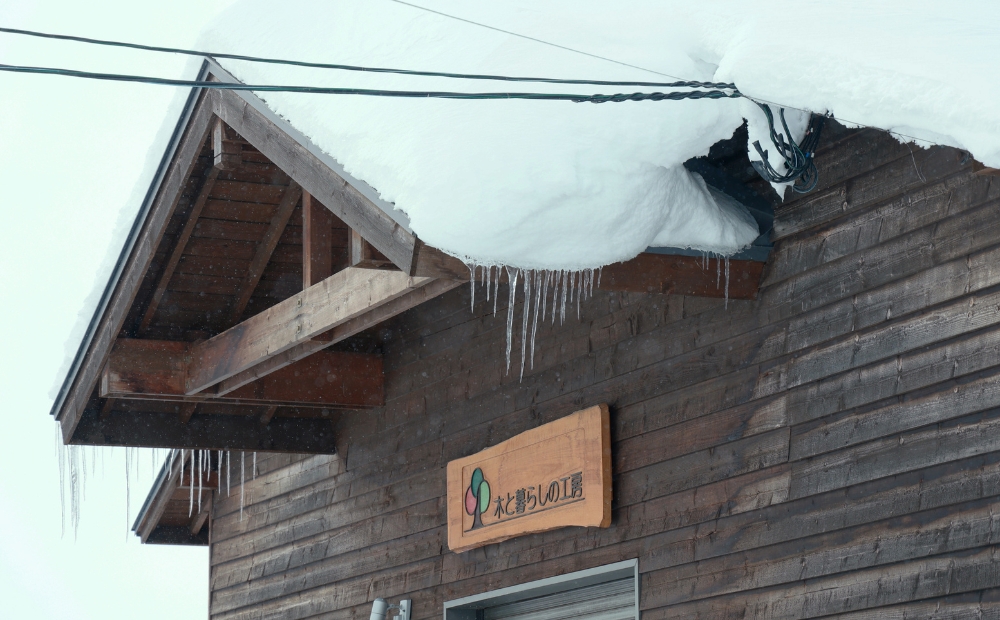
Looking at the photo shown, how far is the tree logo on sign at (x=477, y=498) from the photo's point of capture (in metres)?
6.07

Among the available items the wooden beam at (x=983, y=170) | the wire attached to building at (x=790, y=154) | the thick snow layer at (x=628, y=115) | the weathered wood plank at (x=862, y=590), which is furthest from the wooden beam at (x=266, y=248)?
the wooden beam at (x=983, y=170)

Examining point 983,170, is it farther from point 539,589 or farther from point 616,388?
point 539,589

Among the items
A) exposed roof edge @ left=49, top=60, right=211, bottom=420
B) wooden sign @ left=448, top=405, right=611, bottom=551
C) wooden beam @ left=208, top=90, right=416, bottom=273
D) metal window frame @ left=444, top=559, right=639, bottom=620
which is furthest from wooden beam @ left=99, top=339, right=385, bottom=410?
wooden beam @ left=208, top=90, right=416, bottom=273

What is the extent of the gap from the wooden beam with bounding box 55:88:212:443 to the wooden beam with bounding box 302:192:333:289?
0.73m

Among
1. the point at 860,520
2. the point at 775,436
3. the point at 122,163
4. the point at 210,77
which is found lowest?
the point at 860,520

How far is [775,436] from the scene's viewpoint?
4.66 meters

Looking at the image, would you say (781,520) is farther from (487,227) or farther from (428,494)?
(428,494)

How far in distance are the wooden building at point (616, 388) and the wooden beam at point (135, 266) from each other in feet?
0.06

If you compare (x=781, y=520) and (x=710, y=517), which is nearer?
(x=781, y=520)

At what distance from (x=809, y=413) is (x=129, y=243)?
154 inches

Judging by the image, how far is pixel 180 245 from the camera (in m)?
6.63

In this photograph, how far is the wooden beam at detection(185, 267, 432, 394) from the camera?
5.26 metres

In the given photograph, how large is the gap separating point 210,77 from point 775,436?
3.31m

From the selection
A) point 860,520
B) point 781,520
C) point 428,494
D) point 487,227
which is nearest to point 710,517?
point 781,520
